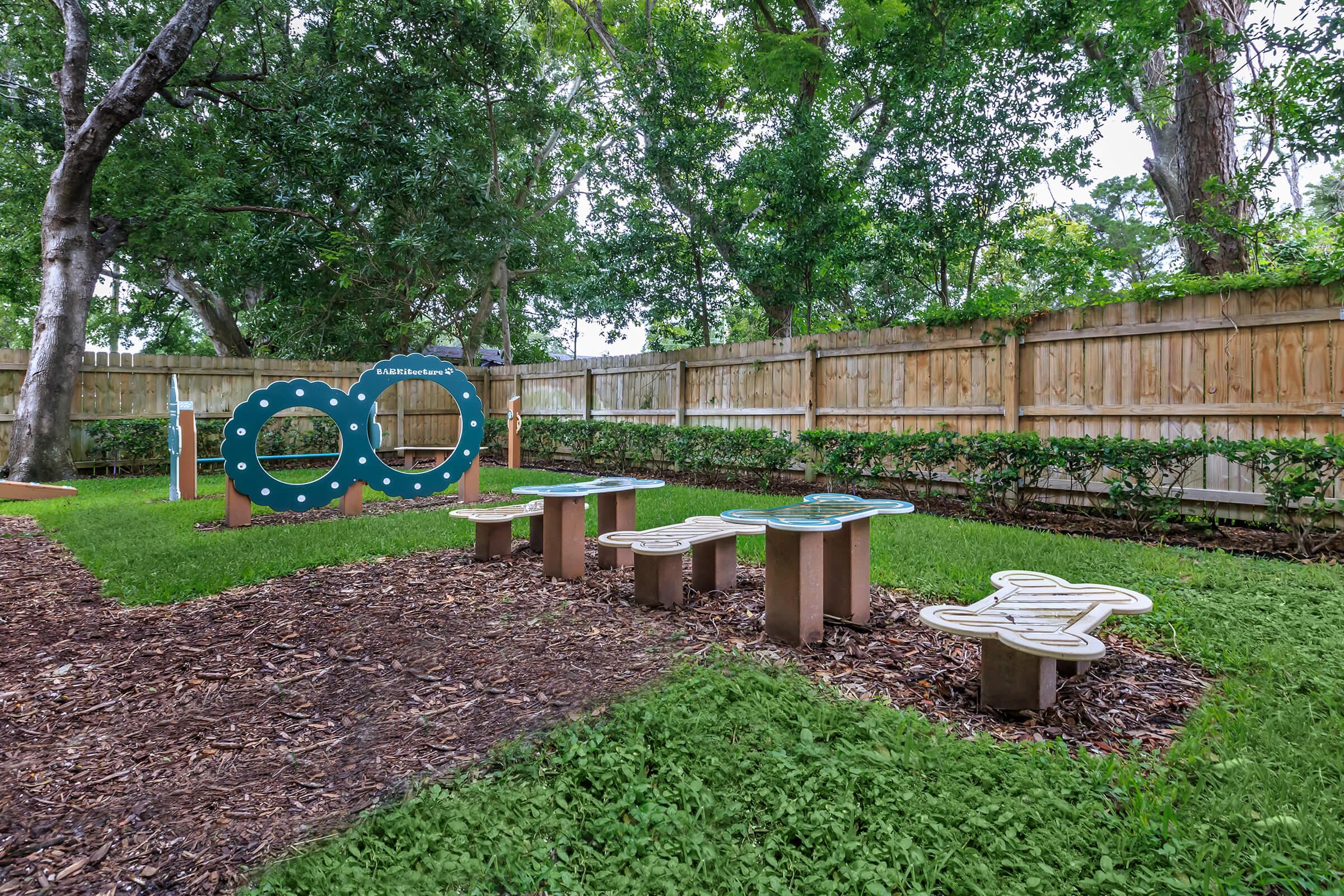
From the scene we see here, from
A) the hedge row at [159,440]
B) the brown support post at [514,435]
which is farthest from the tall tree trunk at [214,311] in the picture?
the brown support post at [514,435]

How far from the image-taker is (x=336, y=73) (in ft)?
34.9

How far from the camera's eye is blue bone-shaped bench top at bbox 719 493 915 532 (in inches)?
117

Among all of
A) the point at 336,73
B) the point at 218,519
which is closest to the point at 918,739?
the point at 218,519

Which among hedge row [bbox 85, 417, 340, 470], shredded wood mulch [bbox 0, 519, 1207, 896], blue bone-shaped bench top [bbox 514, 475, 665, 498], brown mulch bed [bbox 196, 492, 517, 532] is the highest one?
hedge row [bbox 85, 417, 340, 470]

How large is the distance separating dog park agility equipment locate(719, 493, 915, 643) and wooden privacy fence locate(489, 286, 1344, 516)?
4.24 meters

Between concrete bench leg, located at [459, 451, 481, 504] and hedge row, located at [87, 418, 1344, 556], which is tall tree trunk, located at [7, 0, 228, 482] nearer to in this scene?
hedge row, located at [87, 418, 1344, 556]

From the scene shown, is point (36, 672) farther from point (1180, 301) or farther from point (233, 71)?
point (233, 71)

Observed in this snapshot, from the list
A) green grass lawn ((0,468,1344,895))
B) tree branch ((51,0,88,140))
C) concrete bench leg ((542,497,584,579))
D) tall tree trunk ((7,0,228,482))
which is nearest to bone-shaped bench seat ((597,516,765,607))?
concrete bench leg ((542,497,584,579))

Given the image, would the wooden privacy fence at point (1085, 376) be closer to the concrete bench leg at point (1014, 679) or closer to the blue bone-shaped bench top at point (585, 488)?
the blue bone-shaped bench top at point (585, 488)

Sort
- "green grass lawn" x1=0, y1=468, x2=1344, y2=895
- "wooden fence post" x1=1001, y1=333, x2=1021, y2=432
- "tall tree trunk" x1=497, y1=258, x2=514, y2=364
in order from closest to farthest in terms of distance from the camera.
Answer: "green grass lawn" x1=0, y1=468, x2=1344, y2=895 < "wooden fence post" x1=1001, y1=333, x2=1021, y2=432 < "tall tree trunk" x1=497, y1=258, x2=514, y2=364

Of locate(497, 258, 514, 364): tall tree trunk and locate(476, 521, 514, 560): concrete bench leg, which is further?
locate(497, 258, 514, 364): tall tree trunk

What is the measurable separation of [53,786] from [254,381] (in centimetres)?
1182

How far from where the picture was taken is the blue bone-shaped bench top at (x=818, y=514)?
117 inches

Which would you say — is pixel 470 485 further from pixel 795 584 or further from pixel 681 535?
pixel 795 584
